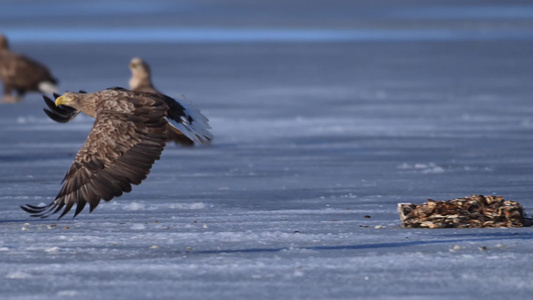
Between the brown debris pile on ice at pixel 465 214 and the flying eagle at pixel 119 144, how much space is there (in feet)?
4.43

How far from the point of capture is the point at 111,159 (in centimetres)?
670

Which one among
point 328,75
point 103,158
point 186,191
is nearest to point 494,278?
point 103,158

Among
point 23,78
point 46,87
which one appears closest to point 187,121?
point 46,87

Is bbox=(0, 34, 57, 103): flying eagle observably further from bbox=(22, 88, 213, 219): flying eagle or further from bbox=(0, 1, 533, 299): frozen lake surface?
bbox=(22, 88, 213, 219): flying eagle

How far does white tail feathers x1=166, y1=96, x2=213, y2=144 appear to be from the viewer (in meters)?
7.48

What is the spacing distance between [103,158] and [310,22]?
38363 mm

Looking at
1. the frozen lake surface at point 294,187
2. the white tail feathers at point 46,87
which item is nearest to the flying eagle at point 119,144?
the frozen lake surface at point 294,187

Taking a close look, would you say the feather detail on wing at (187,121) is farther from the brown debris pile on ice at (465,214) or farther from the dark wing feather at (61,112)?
the brown debris pile on ice at (465,214)

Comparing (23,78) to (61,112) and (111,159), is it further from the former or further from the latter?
(111,159)

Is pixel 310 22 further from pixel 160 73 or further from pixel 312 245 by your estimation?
pixel 312 245

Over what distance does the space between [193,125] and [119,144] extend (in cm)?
94

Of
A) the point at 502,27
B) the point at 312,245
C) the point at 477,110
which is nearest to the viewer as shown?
the point at 312,245

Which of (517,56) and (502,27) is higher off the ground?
(502,27)

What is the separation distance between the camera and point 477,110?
15.4 meters
